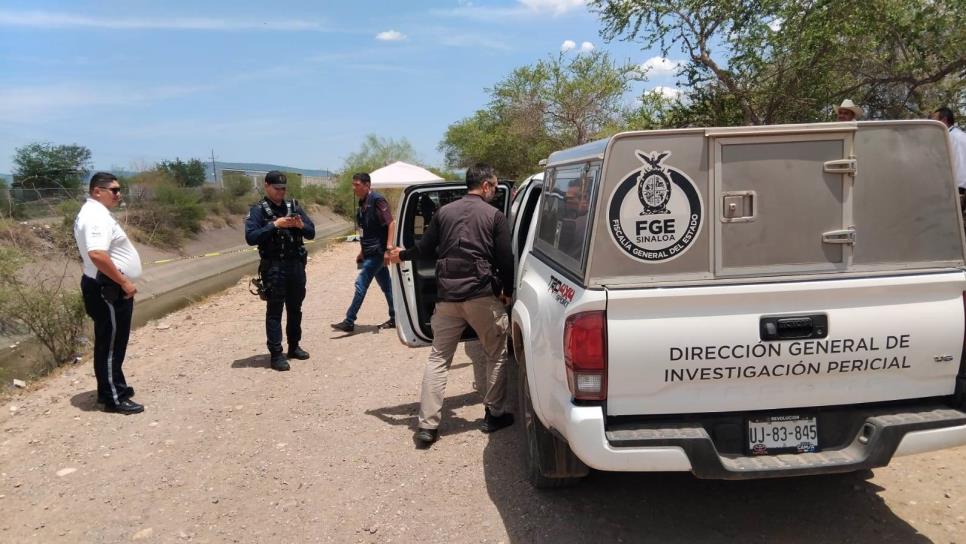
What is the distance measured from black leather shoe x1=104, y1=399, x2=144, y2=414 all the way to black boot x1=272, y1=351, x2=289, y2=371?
1.39 m

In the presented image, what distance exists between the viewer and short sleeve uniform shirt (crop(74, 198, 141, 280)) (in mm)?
5000

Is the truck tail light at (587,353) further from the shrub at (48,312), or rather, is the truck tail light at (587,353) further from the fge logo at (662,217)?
the shrub at (48,312)

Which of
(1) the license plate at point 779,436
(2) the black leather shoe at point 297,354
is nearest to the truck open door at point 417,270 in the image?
(2) the black leather shoe at point 297,354

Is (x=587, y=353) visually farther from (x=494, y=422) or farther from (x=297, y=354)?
(x=297, y=354)

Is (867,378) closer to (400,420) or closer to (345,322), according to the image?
(400,420)

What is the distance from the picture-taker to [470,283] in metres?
4.42

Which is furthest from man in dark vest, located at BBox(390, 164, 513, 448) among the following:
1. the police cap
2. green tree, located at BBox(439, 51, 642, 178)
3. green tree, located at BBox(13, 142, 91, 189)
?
green tree, located at BBox(13, 142, 91, 189)

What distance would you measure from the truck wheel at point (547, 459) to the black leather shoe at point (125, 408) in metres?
3.53

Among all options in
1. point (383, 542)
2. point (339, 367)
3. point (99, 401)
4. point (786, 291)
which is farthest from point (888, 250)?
point (99, 401)

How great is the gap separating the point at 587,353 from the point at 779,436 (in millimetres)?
971

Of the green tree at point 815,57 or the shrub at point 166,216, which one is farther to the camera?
the shrub at point 166,216

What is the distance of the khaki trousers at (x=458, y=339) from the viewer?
14.7 ft

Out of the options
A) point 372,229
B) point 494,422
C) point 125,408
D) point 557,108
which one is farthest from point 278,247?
point 557,108

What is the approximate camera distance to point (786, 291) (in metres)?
2.75
